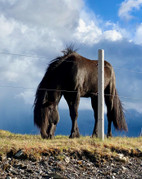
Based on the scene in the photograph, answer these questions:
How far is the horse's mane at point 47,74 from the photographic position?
9.43 meters

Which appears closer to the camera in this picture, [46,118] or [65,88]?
[46,118]

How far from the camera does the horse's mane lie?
9.43m

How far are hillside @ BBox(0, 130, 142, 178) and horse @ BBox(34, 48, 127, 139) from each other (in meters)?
1.53

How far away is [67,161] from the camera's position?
267 inches

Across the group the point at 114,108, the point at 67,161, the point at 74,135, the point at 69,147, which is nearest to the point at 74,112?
the point at 74,135

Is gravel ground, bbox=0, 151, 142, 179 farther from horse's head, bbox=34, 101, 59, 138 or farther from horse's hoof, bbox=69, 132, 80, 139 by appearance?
horse's hoof, bbox=69, 132, 80, 139

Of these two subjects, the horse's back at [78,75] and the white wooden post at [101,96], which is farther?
the horse's back at [78,75]

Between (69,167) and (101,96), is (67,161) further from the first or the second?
(101,96)

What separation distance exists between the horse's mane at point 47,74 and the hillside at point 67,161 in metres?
2.02

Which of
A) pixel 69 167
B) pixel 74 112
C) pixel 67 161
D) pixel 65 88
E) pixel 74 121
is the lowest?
pixel 69 167

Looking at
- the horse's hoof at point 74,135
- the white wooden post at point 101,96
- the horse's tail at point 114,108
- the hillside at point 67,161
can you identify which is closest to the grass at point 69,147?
the hillside at point 67,161

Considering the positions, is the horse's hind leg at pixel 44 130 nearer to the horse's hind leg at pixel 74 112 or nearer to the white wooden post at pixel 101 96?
the horse's hind leg at pixel 74 112

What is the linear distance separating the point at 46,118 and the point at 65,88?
1421 millimetres

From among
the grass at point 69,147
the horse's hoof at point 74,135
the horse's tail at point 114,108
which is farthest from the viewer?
the horse's tail at point 114,108
